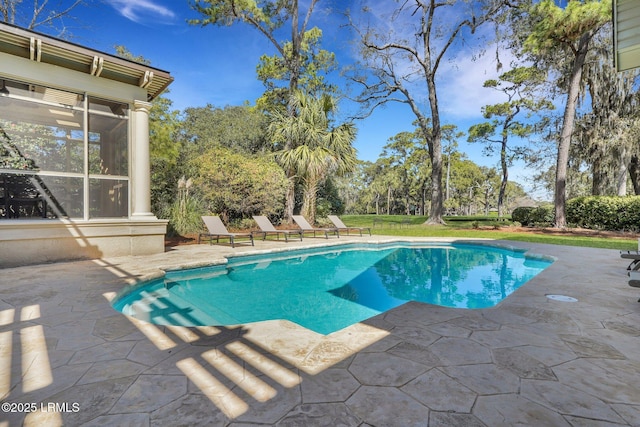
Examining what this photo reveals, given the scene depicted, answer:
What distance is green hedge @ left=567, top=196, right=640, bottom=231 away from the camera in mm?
12234

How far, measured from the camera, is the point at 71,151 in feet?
25.2

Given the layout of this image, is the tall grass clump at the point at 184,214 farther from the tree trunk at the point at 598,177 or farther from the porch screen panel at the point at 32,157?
the tree trunk at the point at 598,177

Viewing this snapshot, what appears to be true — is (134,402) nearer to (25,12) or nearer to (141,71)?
(141,71)

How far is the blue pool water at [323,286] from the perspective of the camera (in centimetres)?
430

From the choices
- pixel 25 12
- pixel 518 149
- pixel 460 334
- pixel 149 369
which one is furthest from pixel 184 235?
pixel 518 149

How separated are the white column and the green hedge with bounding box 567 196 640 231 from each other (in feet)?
57.2

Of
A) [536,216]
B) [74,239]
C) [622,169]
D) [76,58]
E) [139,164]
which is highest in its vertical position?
[76,58]

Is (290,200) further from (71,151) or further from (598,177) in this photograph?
(598,177)

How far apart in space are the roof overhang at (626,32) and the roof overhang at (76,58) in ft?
25.7

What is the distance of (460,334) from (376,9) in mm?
19044

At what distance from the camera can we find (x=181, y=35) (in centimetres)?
1547

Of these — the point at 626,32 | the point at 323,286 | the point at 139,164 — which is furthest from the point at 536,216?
the point at 139,164

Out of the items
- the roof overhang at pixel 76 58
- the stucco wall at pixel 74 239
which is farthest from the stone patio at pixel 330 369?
the roof overhang at pixel 76 58

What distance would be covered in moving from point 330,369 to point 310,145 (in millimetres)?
12415
